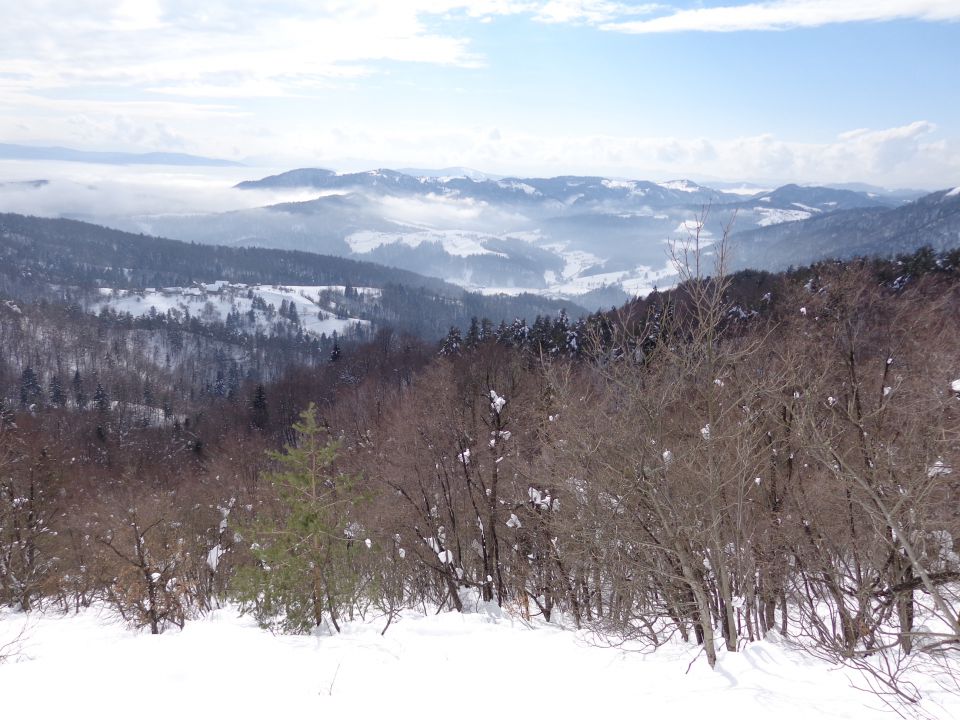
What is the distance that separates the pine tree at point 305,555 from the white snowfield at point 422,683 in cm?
331

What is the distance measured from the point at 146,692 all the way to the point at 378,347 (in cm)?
11429

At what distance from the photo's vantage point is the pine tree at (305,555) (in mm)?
15539

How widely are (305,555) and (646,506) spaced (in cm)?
882

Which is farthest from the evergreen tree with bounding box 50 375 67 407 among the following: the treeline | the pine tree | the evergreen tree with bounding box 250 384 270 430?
the pine tree

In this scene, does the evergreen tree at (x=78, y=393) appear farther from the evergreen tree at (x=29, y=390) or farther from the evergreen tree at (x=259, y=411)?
the evergreen tree at (x=259, y=411)

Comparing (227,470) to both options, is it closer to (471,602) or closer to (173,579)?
(173,579)

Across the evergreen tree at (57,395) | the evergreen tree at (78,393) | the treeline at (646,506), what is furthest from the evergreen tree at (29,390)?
the treeline at (646,506)

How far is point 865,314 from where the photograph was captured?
1942 cm

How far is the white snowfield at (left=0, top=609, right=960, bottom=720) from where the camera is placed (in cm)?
857

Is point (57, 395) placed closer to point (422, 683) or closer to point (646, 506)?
point (422, 683)

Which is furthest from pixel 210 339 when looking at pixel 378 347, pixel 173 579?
pixel 173 579

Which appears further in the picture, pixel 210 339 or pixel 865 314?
pixel 210 339

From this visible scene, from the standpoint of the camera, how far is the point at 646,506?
12523 millimetres

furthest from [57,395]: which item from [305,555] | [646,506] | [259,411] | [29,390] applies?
[646,506]
